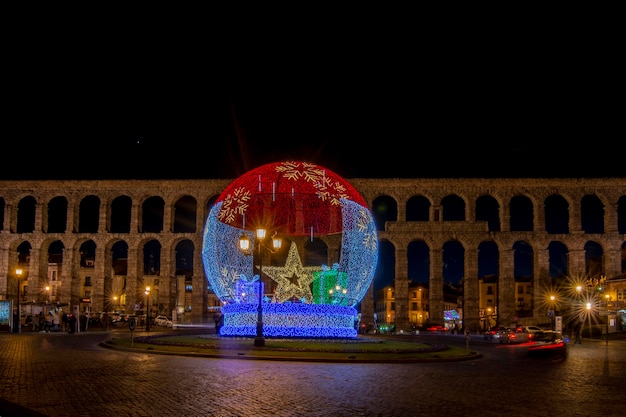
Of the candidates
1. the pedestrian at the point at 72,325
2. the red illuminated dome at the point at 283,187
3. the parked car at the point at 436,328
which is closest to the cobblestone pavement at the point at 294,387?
the red illuminated dome at the point at 283,187

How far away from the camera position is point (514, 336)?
3859 centimetres

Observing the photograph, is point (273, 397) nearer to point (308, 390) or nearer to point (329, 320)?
point (308, 390)

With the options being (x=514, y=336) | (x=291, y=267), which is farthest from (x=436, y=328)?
(x=291, y=267)

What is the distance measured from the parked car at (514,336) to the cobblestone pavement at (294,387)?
710 inches

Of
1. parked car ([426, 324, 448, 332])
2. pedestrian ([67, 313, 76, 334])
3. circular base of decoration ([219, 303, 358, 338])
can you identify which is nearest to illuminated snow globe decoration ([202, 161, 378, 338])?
circular base of decoration ([219, 303, 358, 338])

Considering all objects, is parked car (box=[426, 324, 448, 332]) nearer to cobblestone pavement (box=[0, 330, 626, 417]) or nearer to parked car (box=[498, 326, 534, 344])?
parked car (box=[498, 326, 534, 344])

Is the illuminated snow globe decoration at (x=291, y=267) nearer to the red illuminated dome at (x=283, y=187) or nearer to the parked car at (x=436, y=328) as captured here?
the red illuminated dome at (x=283, y=187)

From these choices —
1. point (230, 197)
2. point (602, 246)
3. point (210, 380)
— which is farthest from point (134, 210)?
point (210, 380)

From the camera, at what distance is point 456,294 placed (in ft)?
381

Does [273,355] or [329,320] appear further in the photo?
[329,320]

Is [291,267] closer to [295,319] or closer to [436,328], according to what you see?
[295,319]

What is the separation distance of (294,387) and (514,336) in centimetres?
2832

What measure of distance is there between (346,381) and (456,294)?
10489 centimetres

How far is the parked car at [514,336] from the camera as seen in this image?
125 feet
